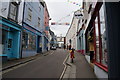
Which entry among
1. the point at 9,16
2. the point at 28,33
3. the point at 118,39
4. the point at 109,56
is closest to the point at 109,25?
the point at 118,39

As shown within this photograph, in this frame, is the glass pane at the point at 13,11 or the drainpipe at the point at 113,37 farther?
the glass pane at the point at 13,11

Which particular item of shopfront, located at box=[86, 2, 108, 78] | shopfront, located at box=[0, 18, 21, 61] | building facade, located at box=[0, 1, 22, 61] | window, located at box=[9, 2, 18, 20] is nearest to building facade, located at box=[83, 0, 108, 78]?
shopfront, located at box=[86, 2, 108, 78]

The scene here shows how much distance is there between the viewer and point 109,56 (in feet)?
12.2

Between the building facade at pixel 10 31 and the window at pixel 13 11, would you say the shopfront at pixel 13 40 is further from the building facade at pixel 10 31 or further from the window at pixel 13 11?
the window at pixel 13 11

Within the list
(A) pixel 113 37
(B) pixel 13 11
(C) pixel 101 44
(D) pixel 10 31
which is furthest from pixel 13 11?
(A) pixel 113 37

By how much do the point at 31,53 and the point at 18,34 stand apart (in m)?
4.16

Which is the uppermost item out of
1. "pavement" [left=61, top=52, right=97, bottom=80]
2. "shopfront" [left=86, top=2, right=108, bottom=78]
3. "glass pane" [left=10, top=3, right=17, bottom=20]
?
"glass pane" [left=10, top=3, right=17, bottom=20]

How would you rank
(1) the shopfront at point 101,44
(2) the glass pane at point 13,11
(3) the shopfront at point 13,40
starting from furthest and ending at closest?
(2) the glass pane at point 13,11 → (3) the shopfront at point 13,40 → (1) the shopfront at point 101,44

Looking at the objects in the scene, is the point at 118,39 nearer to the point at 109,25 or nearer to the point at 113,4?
the point at 109,25

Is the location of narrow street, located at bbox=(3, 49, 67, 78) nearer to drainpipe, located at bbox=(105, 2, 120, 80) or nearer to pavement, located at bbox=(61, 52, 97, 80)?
pavement, located at bbox=(61, 52, 97, 80)

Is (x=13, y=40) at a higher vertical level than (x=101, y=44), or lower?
higher

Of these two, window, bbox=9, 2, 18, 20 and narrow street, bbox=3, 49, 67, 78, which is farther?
window, bbox=9, 2, 18, 20

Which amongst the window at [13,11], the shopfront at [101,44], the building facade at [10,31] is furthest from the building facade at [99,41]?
the window at [13,11]

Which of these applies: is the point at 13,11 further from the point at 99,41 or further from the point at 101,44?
the point at 101,44
